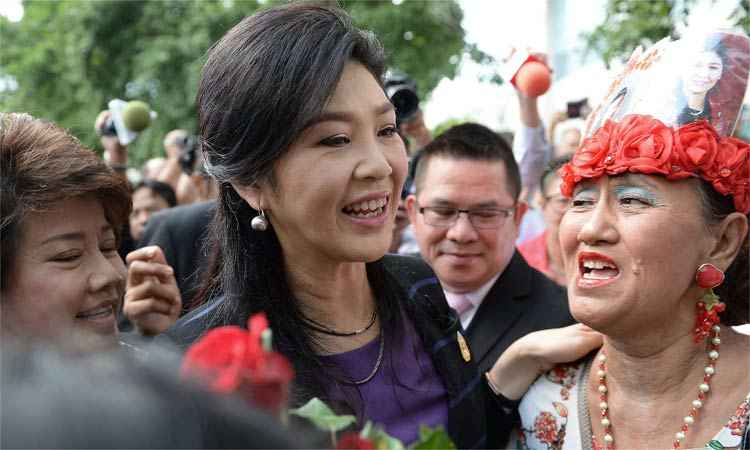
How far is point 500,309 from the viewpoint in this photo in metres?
3.42

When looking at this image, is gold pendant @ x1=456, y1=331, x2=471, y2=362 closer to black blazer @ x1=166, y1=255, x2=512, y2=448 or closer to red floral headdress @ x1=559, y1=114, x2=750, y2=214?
black blazer @ x1=166, y1=255, x2=512, y2=448

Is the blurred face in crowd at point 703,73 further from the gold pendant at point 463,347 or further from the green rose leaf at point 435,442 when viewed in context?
the green rose leaf at point 435,442

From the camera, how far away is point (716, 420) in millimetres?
2150

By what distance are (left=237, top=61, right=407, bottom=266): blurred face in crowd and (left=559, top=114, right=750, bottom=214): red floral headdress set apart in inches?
23.7

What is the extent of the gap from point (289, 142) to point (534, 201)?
4.13 meters

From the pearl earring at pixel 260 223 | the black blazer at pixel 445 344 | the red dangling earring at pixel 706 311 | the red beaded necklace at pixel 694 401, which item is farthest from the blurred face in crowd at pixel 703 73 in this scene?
the pearl earring at pixel 260 223

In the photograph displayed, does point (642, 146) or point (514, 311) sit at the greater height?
point (642, 146)

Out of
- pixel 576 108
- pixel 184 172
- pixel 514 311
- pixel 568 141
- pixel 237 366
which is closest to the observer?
pixel 237 366

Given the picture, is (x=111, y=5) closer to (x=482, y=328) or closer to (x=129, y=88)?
(x=129, y=88)

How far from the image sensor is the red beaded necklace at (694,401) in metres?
2.17

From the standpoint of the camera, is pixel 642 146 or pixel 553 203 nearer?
pixel 642 146

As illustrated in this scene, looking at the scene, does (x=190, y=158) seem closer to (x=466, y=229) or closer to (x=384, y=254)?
(x=466, y=229)

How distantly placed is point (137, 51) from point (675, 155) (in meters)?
15.1

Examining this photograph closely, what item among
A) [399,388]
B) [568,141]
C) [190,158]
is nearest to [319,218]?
[399,388]
